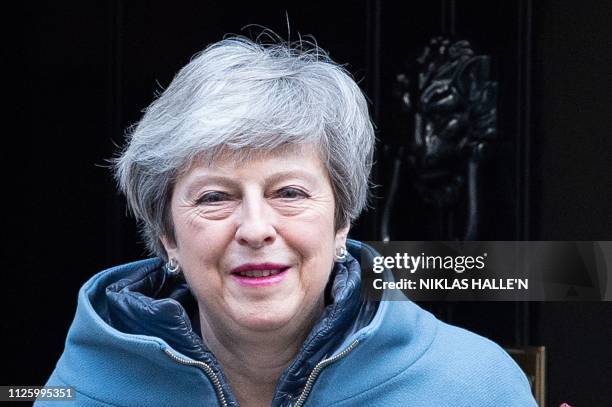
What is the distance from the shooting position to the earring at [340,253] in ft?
→ 7.50

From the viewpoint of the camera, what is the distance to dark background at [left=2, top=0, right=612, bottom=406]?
3094mm

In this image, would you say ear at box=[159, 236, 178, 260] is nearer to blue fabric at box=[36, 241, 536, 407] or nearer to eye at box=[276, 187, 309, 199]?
blue fabric at box=[36, 241, 536, 407]

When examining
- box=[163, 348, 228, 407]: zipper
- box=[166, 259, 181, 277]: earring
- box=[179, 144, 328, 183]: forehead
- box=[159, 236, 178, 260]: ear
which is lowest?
box=[163, 348, 228, 407]: zipper

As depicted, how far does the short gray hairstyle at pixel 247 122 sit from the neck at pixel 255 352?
160mm

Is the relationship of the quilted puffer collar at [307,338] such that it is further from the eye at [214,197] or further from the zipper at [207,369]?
the eye at [214,197]

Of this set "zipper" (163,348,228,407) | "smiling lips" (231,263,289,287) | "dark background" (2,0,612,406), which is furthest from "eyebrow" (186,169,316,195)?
"dark background" (2,0,612,406)

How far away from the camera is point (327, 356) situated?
7.22ft

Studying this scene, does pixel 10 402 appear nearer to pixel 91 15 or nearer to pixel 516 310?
pixel 91 15

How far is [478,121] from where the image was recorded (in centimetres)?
314

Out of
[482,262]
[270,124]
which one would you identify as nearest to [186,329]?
[270,124]

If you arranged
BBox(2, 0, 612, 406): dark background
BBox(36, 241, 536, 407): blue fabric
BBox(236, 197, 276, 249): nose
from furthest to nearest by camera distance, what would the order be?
BBox(2, 0, 612, 406): dark background
BBox(36, 241, 536, 407): blue fabric
BBox(236, 197, 276, 249): nose

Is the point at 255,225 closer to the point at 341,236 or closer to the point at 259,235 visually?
the point at 259,235

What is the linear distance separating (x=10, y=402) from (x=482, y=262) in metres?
1.03

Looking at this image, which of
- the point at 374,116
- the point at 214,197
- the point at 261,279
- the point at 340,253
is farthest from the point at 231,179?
the point at 374,116
